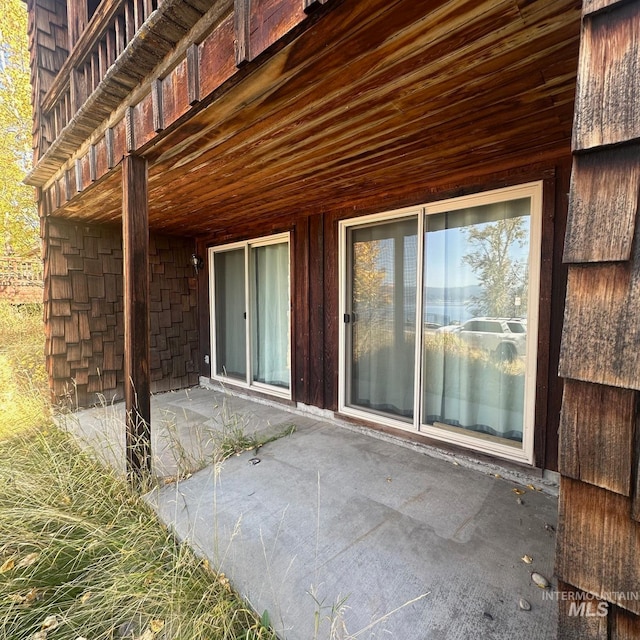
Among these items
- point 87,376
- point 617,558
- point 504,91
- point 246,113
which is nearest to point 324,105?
point 246,113

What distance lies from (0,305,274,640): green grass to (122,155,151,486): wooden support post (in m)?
0.23

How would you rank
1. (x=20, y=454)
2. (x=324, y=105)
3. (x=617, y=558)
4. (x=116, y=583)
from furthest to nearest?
(x=20, y=454), (x=324, y=105), (x=116, y=583), (x=617, y=558)

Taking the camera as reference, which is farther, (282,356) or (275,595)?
(282,356)

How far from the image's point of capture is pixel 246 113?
5.19 feet

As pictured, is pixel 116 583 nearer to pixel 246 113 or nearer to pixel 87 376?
pixel 246 113

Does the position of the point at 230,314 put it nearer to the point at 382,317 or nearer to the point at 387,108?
the point at 382,317

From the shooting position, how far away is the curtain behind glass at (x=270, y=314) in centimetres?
394

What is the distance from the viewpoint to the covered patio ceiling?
3.49 feet

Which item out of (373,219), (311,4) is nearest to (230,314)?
(373,219)

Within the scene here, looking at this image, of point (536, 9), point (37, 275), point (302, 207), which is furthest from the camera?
point (37, 275)

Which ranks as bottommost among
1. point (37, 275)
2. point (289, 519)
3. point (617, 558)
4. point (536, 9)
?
point (289, 519)

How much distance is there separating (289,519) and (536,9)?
2.37 m

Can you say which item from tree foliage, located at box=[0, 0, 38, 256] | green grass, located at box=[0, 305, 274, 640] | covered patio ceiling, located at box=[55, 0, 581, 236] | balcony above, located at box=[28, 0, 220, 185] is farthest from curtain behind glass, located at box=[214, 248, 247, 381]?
tree foliage, located at box=[0, 0, 38, 256]

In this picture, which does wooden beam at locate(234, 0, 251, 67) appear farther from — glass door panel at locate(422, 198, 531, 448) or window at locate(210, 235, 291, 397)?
window at locate(210, 235, 291, 397)
